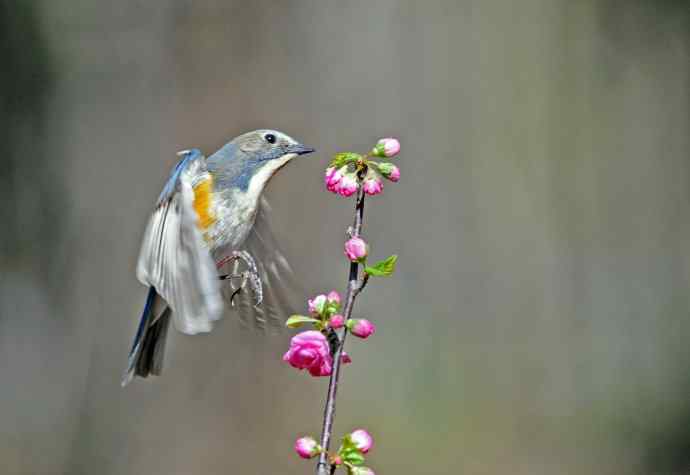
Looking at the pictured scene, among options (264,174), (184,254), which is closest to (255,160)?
(264,174)

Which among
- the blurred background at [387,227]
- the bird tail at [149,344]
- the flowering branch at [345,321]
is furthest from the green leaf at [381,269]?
the blurred background at [387,227]

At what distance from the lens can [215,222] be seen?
1.38 m

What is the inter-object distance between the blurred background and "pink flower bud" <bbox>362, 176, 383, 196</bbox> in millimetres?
2238

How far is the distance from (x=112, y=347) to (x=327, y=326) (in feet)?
8.30

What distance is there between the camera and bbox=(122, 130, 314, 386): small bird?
46.7 inches

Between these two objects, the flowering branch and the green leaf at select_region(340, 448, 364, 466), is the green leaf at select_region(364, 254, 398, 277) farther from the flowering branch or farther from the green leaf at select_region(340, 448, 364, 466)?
the green leaf at select_region(340, 448, 364, 466)

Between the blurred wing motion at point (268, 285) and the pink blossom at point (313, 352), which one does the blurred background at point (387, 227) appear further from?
the pink blossom at point (313, 352)

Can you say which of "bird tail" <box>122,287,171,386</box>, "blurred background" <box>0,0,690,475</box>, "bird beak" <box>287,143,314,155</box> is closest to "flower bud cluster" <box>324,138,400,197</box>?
"bird beak" <box>287,143,314,155</box>

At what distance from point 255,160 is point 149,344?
363 millimetres

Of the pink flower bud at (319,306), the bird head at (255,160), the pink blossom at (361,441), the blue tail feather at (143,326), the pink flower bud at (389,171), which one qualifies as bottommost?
the pink blossom at (361,441)

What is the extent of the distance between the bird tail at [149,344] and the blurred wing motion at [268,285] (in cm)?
19

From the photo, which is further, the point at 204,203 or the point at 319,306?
the point at 204,203

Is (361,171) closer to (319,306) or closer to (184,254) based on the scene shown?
(319,306)

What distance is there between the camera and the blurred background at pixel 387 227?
3143mm
